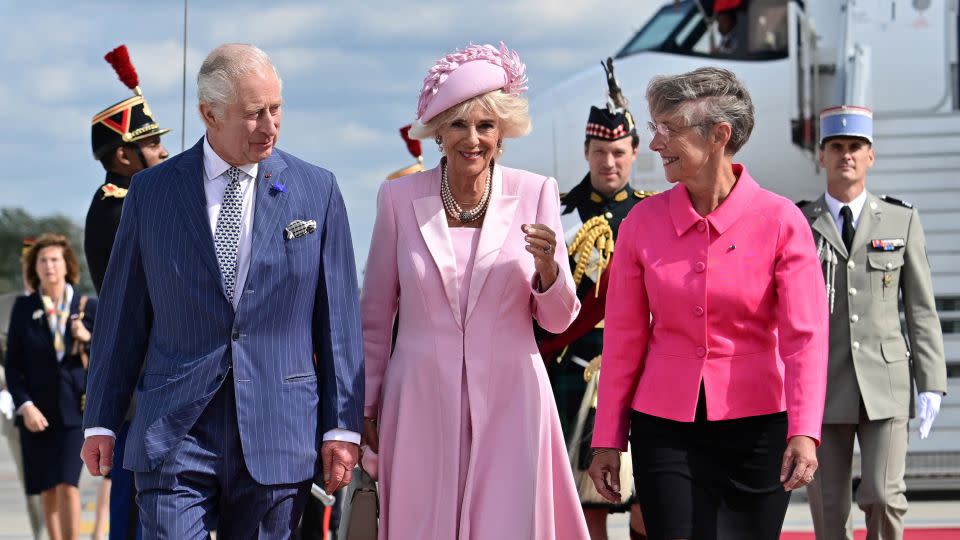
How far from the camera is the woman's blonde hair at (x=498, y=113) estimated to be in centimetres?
446

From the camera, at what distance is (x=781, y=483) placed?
4176 millimetres

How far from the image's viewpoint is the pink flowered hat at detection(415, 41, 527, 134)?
14.6 ft

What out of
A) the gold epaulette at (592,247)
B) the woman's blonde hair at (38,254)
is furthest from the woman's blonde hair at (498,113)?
the woman's blonde hair at (38,254)

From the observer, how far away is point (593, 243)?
5.98 m

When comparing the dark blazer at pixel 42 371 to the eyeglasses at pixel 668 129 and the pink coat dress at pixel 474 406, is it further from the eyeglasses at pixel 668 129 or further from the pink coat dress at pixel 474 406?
the eyeglasses at pixel 668 129

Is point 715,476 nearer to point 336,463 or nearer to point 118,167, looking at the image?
point 336,463

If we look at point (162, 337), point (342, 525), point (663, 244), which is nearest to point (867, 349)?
point (663, 244)

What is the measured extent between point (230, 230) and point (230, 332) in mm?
258

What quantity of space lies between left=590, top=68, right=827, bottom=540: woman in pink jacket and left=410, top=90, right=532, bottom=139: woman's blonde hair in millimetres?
371

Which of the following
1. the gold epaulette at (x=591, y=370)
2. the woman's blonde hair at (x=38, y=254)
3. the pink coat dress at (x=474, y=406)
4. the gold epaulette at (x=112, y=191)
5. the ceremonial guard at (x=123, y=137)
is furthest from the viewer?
the woman's blonde hair at (x=38, y=254)

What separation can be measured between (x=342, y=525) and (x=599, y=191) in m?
2.14

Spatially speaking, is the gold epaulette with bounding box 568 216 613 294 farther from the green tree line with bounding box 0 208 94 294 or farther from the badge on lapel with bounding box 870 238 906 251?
the green tree line with bounding box 0 208 94 294

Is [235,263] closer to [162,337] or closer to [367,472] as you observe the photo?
[162,337]

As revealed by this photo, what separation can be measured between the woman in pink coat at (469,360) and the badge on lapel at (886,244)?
210 cm
